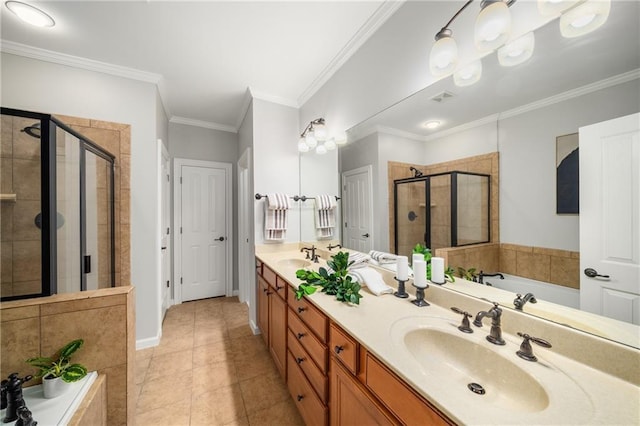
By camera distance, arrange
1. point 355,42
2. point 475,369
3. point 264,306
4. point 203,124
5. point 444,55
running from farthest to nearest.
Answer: point 203,124, point 264,306, point 355,42, point 444,55, point 475,369

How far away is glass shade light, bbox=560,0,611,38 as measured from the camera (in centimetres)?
72

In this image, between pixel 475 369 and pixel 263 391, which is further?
pixel 263 391

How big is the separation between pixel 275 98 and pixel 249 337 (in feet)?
8.55

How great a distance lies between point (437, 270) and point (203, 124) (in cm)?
358

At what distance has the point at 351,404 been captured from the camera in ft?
3.04

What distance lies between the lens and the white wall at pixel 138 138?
6.89 feet

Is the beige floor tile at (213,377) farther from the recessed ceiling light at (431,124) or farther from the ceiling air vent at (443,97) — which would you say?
the ceiling air vent at (443,97)

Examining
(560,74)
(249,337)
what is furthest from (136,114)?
(560,74)

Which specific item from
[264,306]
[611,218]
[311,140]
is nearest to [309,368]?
[264,306]

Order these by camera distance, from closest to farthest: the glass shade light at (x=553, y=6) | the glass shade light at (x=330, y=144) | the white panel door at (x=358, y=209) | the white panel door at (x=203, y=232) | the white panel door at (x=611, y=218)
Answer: the white panel door at (x=611, y=218) → the glass shade light at (x=553, y=6) → the white panel door at (x=358, y=209) → the glass shade light at (x=330, y=144) → the white panel door at (x=203, y=232)

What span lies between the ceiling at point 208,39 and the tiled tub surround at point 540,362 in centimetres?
177

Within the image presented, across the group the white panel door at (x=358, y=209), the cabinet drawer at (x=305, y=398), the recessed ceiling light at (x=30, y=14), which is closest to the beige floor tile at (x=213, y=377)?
the cabinet drawer at (x=305, y=398)

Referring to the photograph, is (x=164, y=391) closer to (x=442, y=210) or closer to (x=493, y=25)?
(x=442, y=210)

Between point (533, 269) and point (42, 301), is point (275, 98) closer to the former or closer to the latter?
point (42, 301)
